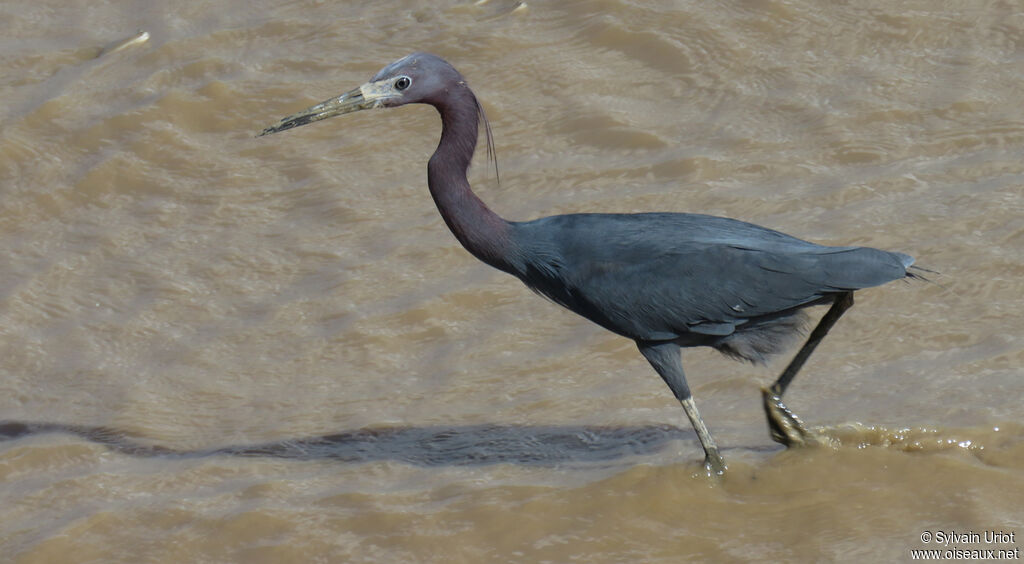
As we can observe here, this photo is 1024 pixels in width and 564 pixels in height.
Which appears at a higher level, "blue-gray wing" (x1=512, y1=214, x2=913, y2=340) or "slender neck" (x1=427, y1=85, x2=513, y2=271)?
"slender neck" (x1=427, y1=85, x2=513, y2=271)

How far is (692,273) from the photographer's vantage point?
193 inches

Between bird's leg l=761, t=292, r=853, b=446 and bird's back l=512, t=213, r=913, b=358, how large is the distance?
205 millimetres

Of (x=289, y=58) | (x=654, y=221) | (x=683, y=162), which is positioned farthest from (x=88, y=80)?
(x=654, y=221)

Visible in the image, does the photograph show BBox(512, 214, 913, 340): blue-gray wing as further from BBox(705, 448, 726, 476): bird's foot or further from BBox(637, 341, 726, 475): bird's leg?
BBox(705, 448, 726, 476): bird's foot

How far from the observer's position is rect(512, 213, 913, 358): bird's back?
482 centimetres

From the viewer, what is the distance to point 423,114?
306 inches

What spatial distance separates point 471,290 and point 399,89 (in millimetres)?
1457

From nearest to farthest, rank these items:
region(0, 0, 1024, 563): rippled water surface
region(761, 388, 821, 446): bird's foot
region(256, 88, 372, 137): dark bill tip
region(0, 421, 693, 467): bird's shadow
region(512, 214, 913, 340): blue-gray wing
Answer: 1. region(512, 214, 913, 340): blue-gray wing
2. region(0, 0, 1024, 563): rippled water surface
3. region(761, 388, 821, 446): bird's foot
4. region(256, 88, 372, 137): dark bill tip
5. region(0, 421, 693, 467): bird's shadow

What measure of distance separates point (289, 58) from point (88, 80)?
119 centimetres

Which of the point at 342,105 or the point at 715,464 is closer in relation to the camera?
the point at 715,464

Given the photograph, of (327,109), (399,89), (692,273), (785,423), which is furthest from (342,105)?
(785,423)

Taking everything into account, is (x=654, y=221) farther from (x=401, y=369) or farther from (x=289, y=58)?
(x=289, y=58)

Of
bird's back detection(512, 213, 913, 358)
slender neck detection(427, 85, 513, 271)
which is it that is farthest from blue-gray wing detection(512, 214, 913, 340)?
slender neck detection(427, 85, 513, 271)

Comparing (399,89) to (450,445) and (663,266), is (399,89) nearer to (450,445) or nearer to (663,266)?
(663,266)
